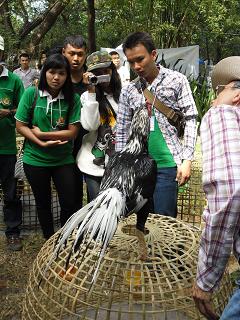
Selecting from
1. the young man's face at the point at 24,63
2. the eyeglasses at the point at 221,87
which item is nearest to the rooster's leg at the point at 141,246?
the eyeglasses at the point at 221,87

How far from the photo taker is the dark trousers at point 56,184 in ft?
11.1

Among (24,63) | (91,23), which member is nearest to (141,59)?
(24,63)

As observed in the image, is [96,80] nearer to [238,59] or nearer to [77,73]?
[77,73]

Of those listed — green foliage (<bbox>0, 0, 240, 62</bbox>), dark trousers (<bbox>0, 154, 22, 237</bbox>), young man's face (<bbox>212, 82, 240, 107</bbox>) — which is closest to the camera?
young man's face (<bbox>212, 82, 240, 107</bbox>)

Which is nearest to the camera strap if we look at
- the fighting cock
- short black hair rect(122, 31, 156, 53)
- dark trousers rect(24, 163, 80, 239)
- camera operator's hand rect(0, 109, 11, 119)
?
short black hair rect(122, 31, 156, 53)

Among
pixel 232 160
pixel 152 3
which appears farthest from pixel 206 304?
pixel 152 3

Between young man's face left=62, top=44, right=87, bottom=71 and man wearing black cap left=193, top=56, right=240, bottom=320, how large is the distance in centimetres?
205

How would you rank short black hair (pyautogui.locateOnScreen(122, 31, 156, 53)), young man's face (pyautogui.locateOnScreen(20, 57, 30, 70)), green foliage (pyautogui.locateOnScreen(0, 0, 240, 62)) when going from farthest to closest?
green foliage (pyautogui.locateOnScreen(0, 0, 240, 62))
young man's face (pyautogui.locateOnScreen(20, 57, 30, 70))
short black hair (pyautogui.locateOnScreen(122, 31, 156, 53))

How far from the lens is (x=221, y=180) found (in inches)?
49.1

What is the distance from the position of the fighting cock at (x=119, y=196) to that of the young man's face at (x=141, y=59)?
549 millimetres

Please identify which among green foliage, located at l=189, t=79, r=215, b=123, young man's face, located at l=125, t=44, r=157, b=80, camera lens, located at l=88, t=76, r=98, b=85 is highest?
young man's face, located at l=125, t=44, r=157, b=80

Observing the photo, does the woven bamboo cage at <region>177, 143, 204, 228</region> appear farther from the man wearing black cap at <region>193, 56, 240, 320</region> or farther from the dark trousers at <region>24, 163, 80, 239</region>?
the man wearing black cap at <region>193, 56, 240, 320</region>

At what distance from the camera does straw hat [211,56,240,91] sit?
1370 mm

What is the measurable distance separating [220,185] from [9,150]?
2786 mm
